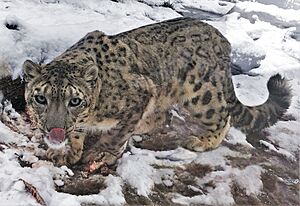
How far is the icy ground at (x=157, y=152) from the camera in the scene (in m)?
4.12

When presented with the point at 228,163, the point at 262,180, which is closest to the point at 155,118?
the point at 228,163

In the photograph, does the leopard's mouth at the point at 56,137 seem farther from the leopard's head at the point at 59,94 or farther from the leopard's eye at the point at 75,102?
the leopard's eye at the point at 75,102

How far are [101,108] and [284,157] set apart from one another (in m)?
2.23

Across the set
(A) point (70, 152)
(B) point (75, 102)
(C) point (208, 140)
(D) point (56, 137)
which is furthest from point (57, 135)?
(C) point (208, 140)

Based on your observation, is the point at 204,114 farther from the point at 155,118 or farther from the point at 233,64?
the point at 233,64

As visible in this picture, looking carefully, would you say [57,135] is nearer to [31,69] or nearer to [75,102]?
[75,102]

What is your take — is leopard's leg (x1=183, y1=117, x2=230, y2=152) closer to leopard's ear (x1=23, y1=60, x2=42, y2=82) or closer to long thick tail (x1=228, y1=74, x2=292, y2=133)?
long thick tail (x1=228, y1=74, x2=292, y2=133)

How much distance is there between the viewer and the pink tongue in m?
3.81

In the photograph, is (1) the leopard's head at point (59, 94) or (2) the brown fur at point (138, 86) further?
(2) the brown fur at point (138, 86)

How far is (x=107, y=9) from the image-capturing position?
7625 mm

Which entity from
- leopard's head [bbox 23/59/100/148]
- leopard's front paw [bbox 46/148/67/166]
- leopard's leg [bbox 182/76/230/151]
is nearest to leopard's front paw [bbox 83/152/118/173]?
leopard's front paw [bbox 46/148/67/166]

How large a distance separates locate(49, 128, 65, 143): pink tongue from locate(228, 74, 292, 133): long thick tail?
6.92 feet

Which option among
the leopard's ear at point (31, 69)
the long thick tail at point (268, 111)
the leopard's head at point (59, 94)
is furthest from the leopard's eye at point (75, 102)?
the long thick tail at point (268, 111)

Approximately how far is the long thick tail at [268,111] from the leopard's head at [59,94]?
1.93 m
